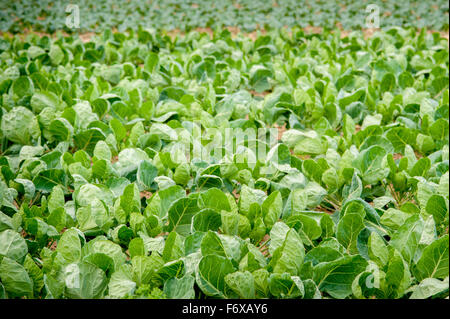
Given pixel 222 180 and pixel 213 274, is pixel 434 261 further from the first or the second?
pixel 222 180

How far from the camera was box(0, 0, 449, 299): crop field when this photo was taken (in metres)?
1.37

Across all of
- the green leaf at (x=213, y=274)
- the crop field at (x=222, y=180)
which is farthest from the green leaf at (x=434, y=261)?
the green leaf at (x=213, y=274)

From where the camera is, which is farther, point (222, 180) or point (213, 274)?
point (222, 180)

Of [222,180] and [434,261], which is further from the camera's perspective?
[222,180]

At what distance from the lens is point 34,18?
5273 mm

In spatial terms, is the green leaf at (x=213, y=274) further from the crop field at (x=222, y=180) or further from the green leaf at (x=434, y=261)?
the green leaf at (x=434, y=261)

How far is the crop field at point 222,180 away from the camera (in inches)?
53.9

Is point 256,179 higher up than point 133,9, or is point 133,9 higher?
point 133,9

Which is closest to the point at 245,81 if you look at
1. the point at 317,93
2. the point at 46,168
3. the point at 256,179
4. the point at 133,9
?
the point at 317,93

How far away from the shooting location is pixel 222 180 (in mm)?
1937

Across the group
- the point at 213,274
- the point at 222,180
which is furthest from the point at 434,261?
the point at 222,180

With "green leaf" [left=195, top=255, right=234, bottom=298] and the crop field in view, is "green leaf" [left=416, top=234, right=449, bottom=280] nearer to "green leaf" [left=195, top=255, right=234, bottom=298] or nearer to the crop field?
the crop field

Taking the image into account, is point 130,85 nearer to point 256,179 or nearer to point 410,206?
point 256,179
